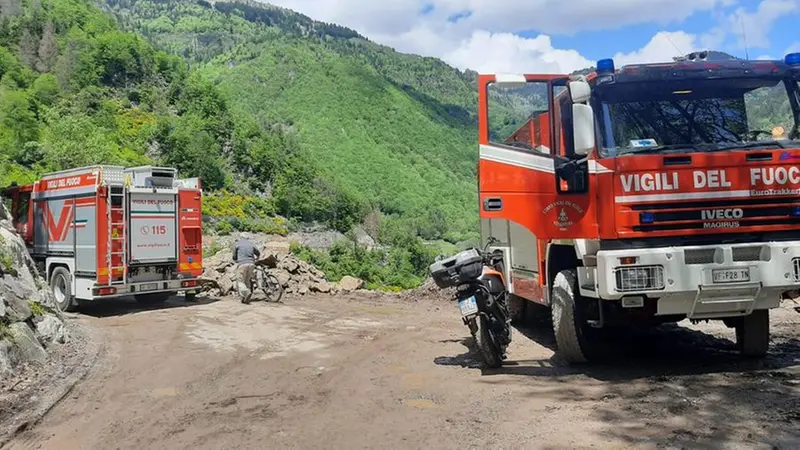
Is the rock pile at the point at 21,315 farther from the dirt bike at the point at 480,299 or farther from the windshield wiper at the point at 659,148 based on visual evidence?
the windshield wiper at the point at 659,148

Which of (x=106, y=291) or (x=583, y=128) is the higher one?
(x=583, y=128)

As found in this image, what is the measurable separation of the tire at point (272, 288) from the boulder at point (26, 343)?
830 centimetres

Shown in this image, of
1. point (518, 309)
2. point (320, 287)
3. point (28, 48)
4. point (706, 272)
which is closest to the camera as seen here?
point (706, 272)

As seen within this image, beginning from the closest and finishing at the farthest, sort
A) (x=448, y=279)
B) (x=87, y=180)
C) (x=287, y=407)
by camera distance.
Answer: (x=287, y=407) → (x=448, y=279) → (x=87, y=180)

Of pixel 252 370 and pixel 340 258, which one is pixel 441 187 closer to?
pixel 340 258

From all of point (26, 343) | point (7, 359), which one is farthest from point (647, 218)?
point (26, 343)

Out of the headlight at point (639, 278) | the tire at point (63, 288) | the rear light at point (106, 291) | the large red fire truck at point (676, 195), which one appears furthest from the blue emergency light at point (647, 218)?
the tire at point (63, 288)

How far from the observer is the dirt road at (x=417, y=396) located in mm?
5289

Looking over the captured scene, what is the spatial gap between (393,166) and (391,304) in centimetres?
10930

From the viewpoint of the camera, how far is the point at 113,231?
13789 millimetres

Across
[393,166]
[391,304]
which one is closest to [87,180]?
[391,304]

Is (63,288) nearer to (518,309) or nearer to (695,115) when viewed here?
(518,309)

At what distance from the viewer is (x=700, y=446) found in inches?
187

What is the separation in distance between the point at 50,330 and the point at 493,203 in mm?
6488
